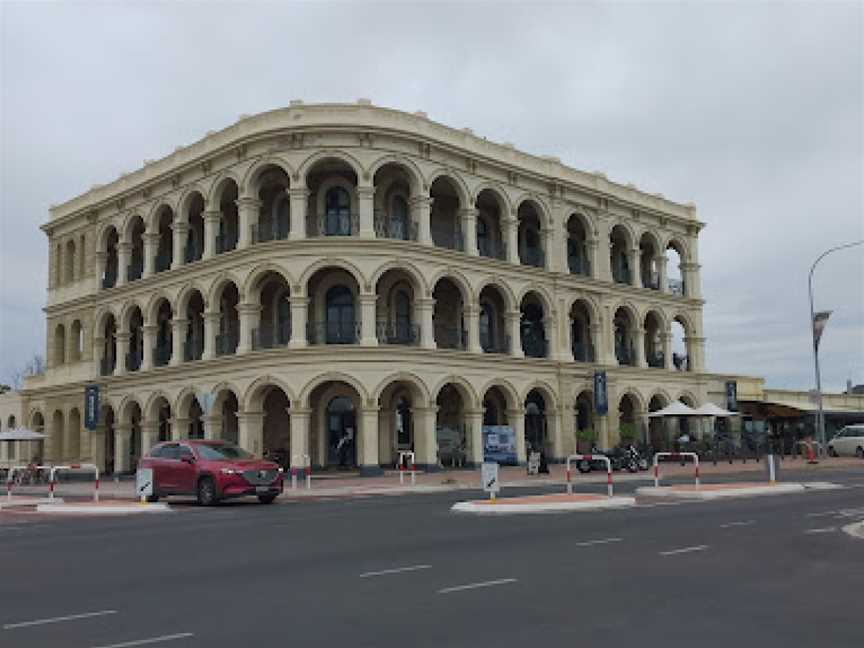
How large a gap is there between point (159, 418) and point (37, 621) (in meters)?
35.8

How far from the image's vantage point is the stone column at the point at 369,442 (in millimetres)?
33750

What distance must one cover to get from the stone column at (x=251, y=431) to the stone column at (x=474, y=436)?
870 centimetres

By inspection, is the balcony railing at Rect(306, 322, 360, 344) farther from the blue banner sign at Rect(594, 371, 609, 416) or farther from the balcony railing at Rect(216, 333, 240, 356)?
the blue banner sign at Rect(594, 371, 609, 416)

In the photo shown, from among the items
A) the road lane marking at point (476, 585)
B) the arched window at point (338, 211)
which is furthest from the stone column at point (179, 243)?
the road lane marking at point (476, 585)

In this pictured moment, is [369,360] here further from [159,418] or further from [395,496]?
[159,418]

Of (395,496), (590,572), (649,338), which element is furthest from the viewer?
(649,338)

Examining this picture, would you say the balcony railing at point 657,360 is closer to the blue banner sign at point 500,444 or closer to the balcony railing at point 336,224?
the blue banner sign at point 500,444

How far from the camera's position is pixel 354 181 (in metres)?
37.3

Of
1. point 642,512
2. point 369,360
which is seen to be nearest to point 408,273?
point 369,360

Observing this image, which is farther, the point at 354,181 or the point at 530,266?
the point at 530,266

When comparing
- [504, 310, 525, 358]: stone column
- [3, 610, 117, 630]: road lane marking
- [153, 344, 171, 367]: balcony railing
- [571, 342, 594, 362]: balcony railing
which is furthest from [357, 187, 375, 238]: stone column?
[3, 610, 117, 630]: road lane marking

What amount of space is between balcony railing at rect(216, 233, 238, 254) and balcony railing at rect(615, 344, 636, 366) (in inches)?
810

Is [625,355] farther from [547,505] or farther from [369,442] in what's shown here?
[547,505]

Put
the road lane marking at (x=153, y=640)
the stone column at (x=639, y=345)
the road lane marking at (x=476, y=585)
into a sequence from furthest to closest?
the stone column at (x=639, y=345) → the road lane marking at (x=476, y=585) → the road lane marking at (x=153, y=640)
